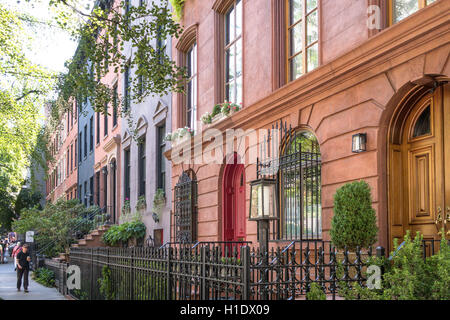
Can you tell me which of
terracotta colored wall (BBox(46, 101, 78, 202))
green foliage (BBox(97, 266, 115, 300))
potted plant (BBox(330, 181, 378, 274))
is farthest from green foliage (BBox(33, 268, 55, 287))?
terracotta colored wall (BBox(46, 101, 78, 202))

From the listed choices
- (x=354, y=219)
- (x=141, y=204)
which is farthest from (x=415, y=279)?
(x=141, y=204)

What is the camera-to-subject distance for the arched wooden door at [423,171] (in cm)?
757

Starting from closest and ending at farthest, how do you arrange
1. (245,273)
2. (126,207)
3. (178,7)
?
(245,273) < (178,7) < (126,207)

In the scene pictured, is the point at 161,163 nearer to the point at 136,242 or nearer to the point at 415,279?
the point at 136,242

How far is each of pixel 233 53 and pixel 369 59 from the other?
6.35 metres

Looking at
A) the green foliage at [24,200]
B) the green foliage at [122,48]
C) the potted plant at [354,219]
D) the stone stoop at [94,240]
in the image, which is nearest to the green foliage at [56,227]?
the stone stoop at [94,240]

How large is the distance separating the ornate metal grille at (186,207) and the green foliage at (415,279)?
381 inches

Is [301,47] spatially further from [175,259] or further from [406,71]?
[175,259]

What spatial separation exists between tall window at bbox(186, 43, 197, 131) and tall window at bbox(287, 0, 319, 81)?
18.6 feet

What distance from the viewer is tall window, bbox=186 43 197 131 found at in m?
16.9

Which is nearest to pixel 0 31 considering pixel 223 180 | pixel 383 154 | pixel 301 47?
pixel 223 180

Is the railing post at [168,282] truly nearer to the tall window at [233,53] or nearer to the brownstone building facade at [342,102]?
the brownstone building facade at [342,102]

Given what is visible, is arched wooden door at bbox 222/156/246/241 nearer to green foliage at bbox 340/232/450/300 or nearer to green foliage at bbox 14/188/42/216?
green foliage at bbox 340/232/450/300

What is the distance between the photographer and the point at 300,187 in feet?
32.7
